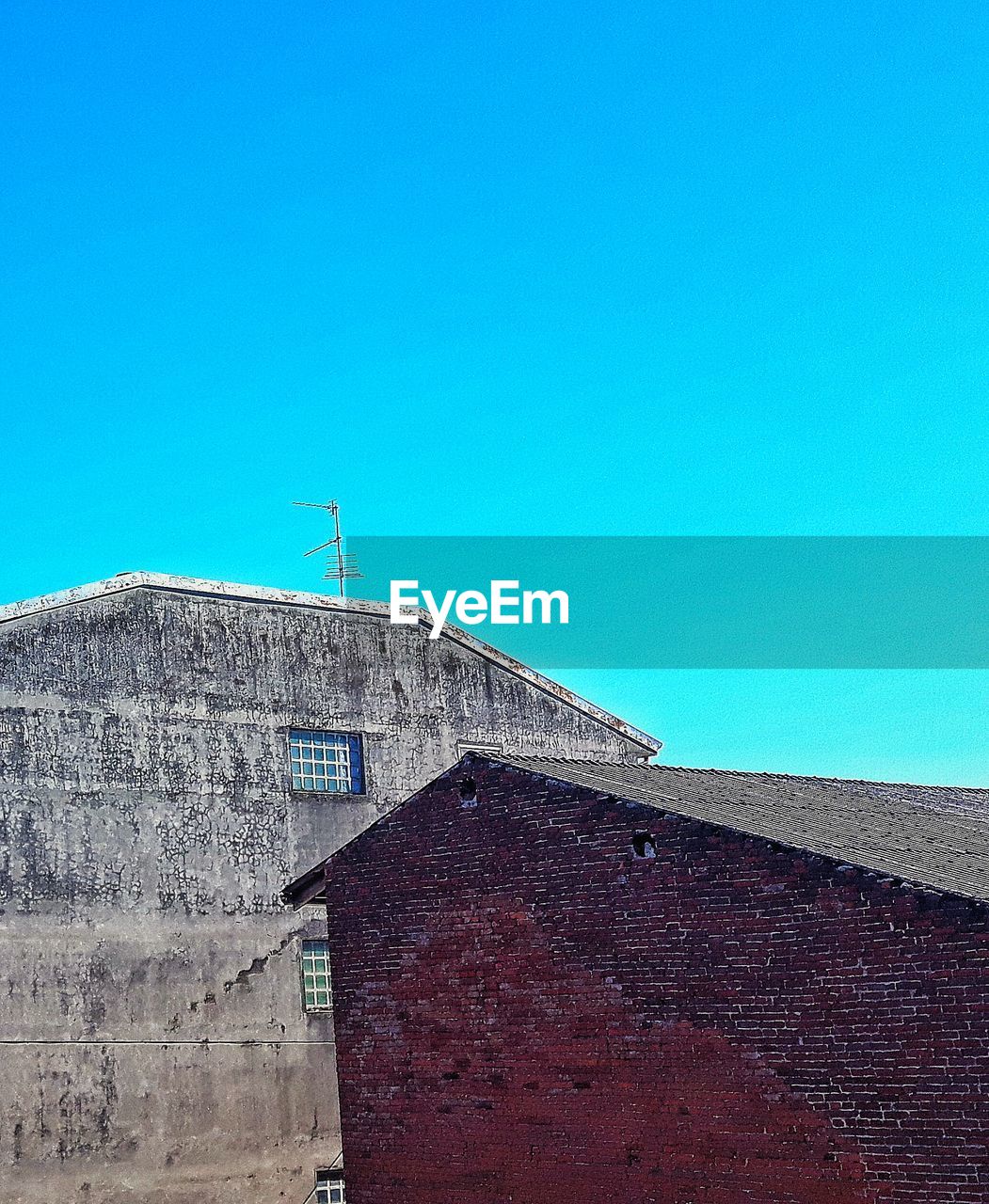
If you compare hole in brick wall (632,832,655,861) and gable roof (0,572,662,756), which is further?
gable roof (0,572,662,756)

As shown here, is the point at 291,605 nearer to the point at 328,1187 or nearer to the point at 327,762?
the point at 327,762

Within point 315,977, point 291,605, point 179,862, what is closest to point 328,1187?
point 315,977

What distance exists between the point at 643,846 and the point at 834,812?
4633 millimetres

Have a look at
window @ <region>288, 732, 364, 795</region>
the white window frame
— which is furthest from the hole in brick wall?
window @ <region>288, 732, 364, 795</region>

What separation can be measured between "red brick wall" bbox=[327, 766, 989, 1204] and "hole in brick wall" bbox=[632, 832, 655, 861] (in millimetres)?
95

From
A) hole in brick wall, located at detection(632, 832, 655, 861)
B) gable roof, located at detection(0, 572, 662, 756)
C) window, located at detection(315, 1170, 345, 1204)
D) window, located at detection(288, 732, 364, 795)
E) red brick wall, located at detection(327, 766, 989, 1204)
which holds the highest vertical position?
gable roof, located at detection(0, 572, 662, 756)

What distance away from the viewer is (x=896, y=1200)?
1288 cm

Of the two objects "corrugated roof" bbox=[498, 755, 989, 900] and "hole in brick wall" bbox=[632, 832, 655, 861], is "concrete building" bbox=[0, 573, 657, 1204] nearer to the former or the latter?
"corrugated roof" bbox=[498, 755, 989, 900]

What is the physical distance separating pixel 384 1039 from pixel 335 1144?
6115 millimetres

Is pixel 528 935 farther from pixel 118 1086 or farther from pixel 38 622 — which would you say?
pixel 38 622

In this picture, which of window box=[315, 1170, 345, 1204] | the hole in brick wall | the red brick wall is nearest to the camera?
the red brick wall

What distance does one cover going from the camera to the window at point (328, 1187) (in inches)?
859

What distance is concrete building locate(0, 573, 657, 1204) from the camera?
1956 cm

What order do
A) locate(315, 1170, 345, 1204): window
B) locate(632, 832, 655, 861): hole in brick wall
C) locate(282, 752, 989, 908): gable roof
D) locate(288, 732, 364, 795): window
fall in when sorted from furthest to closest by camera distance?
1. locate(288, 732, 364, 795): window
2. locate(315, 1170, 345, 1204): window
3. locate(632, 832, 655, 861): hole in brick wall
4. locate(282, 752, 989, 908): gable roof
